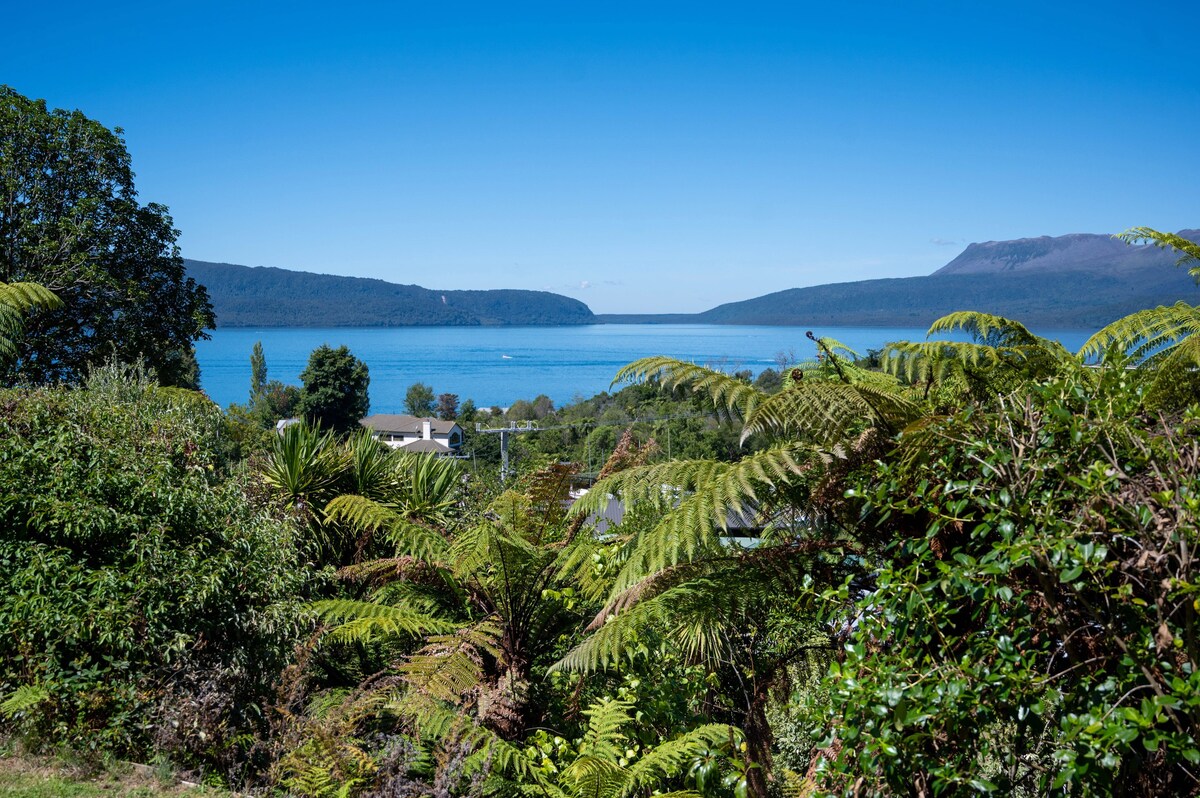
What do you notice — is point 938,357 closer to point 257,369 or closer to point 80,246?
point 80,246

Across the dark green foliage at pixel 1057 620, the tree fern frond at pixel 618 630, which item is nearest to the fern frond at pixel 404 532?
the tree fern frond at pixel 618 630

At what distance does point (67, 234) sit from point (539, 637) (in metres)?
19.4

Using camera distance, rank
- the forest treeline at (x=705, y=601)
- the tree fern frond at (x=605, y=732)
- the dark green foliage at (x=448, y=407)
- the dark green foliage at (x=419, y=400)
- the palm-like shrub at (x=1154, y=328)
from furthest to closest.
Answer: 1. the dark green foliage at (x=448, y=407)
2. the dark green foliage at (x=419, y=400)
3. the palm-like shrub at (x=1154, y=328)
4. the tree fern frond at (x=605, y=732)
5. the forest treeline at (x=705, y=601)

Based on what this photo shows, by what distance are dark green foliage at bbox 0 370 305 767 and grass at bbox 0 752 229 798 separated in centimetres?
14

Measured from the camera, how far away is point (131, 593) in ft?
15.3

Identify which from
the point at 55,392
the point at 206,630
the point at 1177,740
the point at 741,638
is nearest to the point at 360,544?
the point at 206,630

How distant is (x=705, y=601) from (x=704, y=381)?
1019mm

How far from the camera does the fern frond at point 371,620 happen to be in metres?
4.72

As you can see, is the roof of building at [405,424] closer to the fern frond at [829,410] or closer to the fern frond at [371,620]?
the fern frond at [371,620]

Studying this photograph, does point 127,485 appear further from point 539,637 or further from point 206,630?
point 539,637

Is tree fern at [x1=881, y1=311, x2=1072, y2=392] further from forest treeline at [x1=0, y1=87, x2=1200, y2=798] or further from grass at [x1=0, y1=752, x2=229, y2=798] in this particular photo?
grass at [x1=0, y1=752, x2=229, y2=798]

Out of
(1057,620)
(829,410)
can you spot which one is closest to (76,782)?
(829,410)

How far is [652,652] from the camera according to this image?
5.00m

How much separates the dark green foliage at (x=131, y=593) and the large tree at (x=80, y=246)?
1525 centimetres
